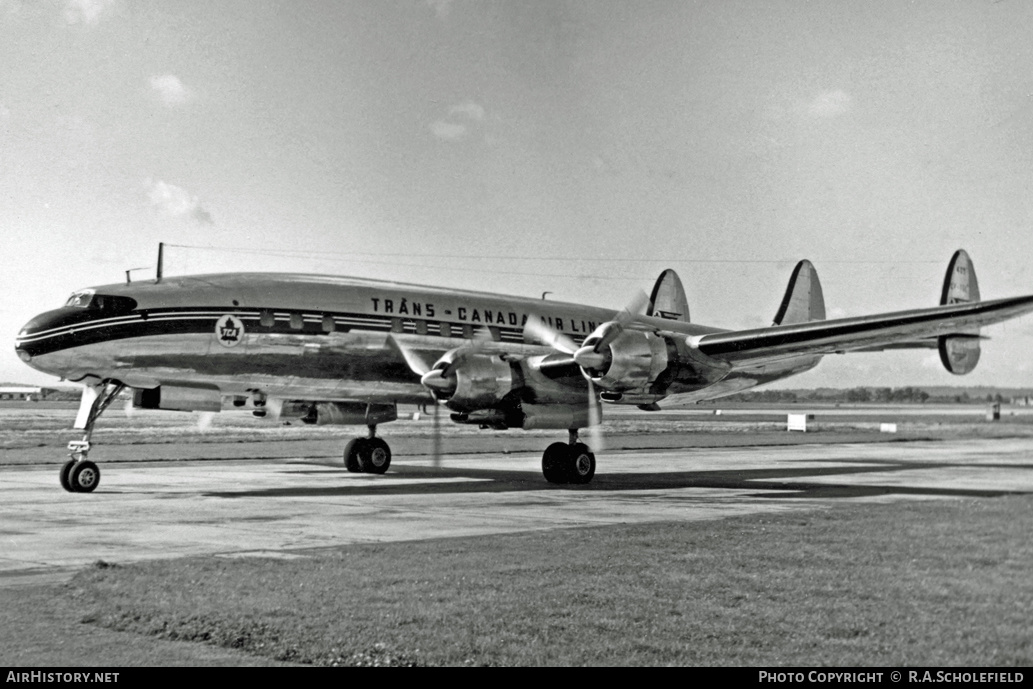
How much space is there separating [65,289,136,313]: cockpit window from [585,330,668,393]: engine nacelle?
7.79 m

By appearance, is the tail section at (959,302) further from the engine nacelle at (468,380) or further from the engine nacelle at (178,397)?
the engine nacelle at (178,397)

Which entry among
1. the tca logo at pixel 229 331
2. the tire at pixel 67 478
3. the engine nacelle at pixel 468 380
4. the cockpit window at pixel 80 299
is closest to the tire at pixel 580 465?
the engine nacelle at pixel 468 380

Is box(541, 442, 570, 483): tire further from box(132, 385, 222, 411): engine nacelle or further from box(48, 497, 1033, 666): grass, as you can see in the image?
box(48, 497, 1033, 666): grass

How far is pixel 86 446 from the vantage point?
54.9 feet

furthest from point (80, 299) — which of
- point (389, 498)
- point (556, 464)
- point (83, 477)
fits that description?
Answer: point (556, 464)

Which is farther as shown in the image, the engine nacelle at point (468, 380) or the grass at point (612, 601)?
the engine nacelle at point (468, 380)

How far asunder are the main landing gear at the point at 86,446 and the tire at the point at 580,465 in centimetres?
831

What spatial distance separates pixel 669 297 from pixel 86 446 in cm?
1638

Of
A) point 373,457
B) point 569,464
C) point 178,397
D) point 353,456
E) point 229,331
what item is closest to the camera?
point 229,331

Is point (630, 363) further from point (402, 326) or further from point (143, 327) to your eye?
point (143, 327)

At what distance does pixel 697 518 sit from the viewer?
42.8 feet

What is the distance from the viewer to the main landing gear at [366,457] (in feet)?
72.4
